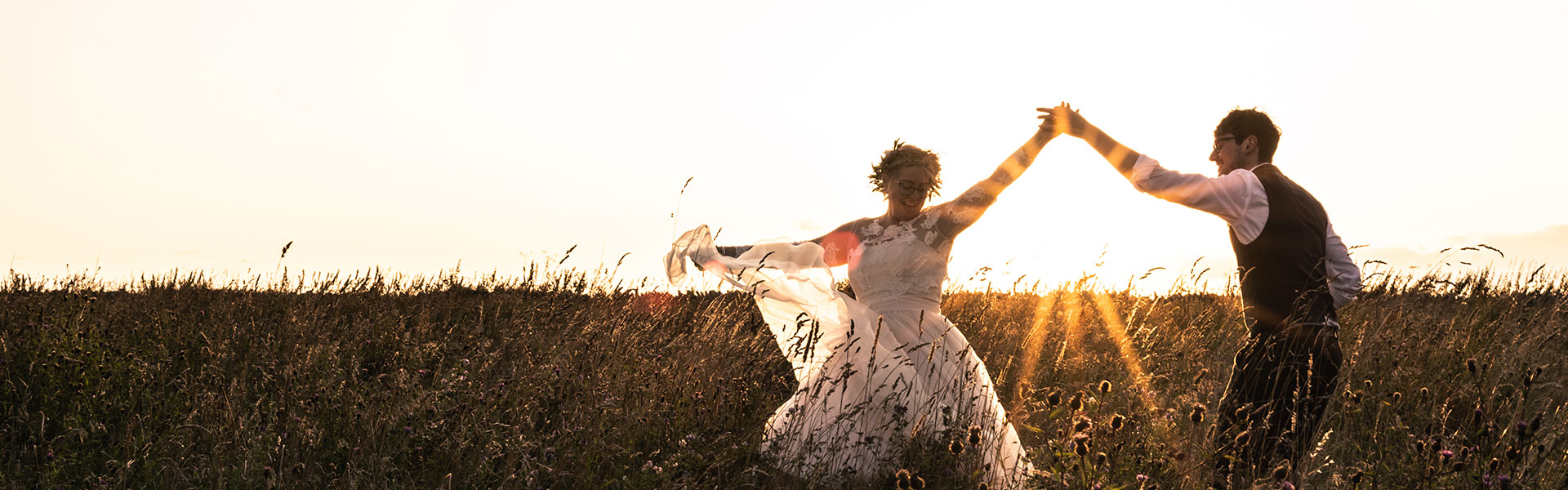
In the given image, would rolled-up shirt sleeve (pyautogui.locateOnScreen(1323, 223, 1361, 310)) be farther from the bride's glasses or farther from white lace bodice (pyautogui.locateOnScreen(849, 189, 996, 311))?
the bride's glasses

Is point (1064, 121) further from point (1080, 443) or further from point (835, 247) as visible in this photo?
point (1080, 443)

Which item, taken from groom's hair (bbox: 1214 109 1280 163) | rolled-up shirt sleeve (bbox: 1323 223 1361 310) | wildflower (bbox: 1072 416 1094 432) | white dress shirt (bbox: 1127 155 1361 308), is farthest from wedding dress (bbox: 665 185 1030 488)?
rolled-up shirt sleeve (bbox: 1323 223 1361 310)

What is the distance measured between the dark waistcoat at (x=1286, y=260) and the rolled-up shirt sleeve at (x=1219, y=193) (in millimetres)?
44

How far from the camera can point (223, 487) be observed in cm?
350

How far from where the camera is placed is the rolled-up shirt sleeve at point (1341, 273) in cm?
409

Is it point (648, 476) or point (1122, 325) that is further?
point (1122, 325)

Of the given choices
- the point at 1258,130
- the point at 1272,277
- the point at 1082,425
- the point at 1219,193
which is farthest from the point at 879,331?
the point at 1258,130

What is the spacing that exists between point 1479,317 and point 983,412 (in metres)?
5.99

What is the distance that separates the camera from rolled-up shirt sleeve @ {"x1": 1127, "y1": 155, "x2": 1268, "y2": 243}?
3885 mm

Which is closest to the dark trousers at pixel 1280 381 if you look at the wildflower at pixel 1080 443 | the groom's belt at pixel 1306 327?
the groom's belt at pixel 1306 327

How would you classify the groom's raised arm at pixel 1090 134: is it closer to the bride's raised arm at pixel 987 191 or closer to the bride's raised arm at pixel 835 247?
the bride's raised arm at pixel 987 191

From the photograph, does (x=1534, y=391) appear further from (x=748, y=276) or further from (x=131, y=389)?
(x=131, y=389)

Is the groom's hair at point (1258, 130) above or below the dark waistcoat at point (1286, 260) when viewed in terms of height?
above

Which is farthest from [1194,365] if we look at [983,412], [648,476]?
[648,476]
